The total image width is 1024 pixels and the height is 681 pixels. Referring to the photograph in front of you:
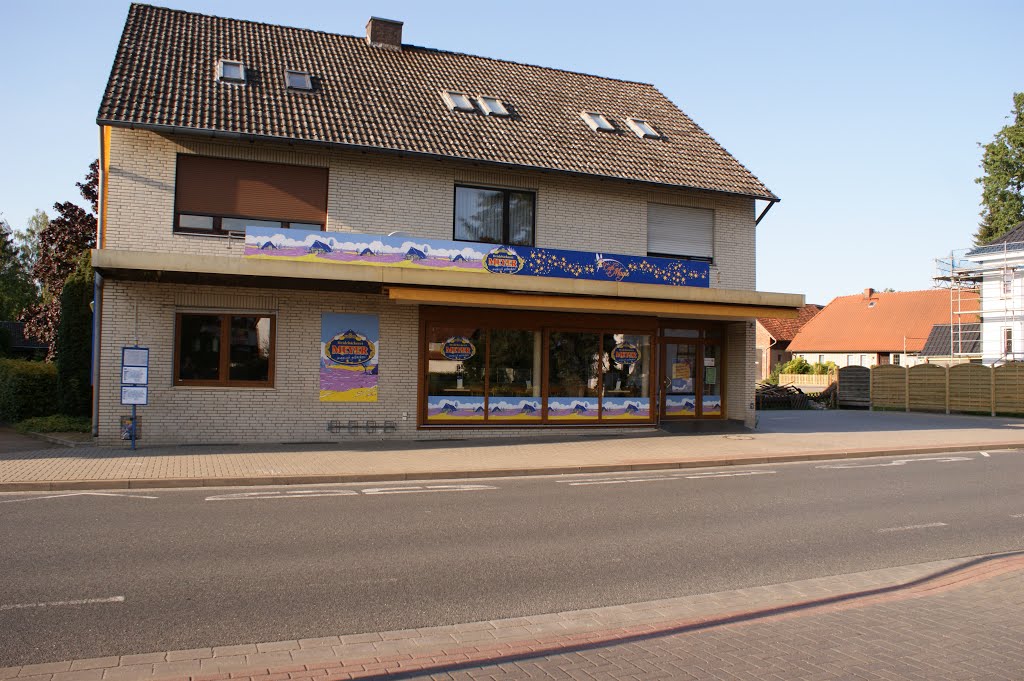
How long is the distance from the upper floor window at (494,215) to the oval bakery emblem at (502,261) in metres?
1.18

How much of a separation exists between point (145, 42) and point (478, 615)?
16.6 metres

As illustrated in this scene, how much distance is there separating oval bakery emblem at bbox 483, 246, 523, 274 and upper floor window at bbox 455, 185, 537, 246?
1182mm

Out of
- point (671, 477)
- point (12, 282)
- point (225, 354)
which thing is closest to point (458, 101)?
point (225, 354)

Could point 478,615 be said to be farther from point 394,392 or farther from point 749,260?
point 749,260

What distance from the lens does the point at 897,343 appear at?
2192 inches

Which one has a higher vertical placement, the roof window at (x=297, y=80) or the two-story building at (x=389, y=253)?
the roof window at (x=297, y=80)

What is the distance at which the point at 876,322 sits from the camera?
59469mm

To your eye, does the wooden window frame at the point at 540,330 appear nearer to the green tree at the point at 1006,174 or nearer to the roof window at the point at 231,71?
the roof window at the point at 231,71

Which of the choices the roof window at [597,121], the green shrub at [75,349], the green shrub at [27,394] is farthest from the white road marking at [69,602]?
the roof window at [597,121]

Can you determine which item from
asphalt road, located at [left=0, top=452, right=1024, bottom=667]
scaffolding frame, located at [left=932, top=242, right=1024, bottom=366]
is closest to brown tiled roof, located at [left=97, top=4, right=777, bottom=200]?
asphalt road, located at [left=0, top=452, right=1024, bottom=667]

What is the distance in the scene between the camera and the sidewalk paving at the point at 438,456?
11688 mm

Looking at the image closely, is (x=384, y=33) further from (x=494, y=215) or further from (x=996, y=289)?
(x=996, y=289)

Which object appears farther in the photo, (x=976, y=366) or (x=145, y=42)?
(x=976, y=366)

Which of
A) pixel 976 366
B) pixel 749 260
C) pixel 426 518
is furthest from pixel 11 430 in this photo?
pixel 976 366
